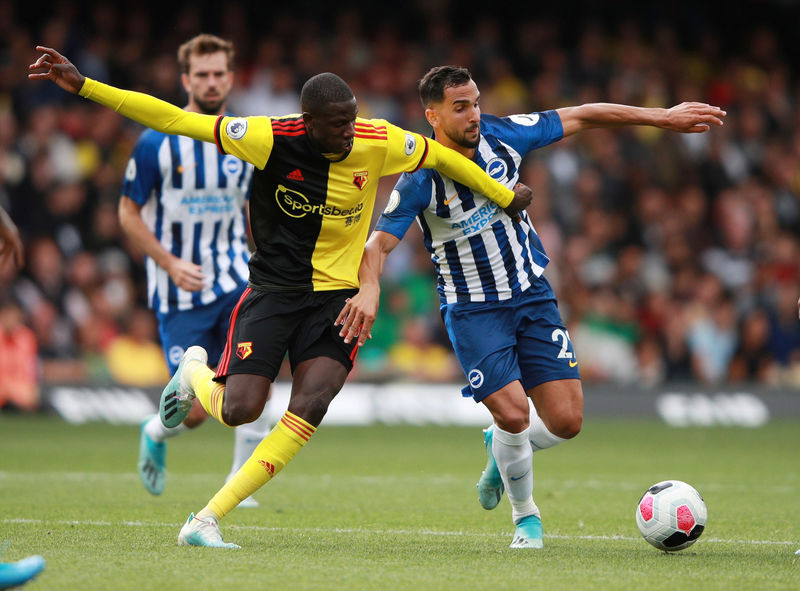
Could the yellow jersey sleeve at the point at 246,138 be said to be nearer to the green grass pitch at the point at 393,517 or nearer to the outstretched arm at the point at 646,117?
the outstretched arm at the point at 646,117

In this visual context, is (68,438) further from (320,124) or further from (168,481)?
(320,124)

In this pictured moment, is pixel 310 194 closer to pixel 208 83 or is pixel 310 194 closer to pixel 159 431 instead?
pixel 208 83

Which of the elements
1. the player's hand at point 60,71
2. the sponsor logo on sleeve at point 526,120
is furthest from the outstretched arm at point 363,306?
the player's hand at point 60,71

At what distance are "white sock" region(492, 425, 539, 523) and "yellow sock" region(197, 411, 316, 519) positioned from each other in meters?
1.10

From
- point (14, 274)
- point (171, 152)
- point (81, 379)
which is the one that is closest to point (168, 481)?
point (171, 152)

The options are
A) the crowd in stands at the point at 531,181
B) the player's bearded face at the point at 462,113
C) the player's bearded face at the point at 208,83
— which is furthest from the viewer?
the crowd in stands at the point at 531,181

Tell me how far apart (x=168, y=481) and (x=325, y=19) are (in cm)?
1299

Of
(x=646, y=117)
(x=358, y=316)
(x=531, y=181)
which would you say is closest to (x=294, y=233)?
(x=358, y=316)

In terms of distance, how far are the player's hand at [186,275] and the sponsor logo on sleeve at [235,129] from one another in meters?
1.82

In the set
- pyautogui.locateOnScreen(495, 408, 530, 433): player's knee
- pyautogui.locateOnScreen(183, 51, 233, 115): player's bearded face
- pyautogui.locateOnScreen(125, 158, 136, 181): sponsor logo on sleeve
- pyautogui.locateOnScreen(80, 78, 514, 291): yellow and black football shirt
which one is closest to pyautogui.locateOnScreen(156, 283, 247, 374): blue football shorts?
pyautogui.locateOnScreen(125, 158, 136, 181): sponsor logo on sleeve

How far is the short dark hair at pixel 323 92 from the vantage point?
5.66 metres

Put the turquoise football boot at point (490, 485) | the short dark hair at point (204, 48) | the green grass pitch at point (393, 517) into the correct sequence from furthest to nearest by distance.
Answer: the short dark hair at point (204, 48) → the turquoise football boot at point (490, 485) → the green grass pitch at point (393, 517)

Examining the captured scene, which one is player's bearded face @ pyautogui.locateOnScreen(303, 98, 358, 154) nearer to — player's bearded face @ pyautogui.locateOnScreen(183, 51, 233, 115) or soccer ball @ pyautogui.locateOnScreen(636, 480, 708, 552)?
player's bearded face @ pyautogui.locateOnScreen(183, 51, 233, 115)

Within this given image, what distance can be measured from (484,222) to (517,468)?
1.35 meters
